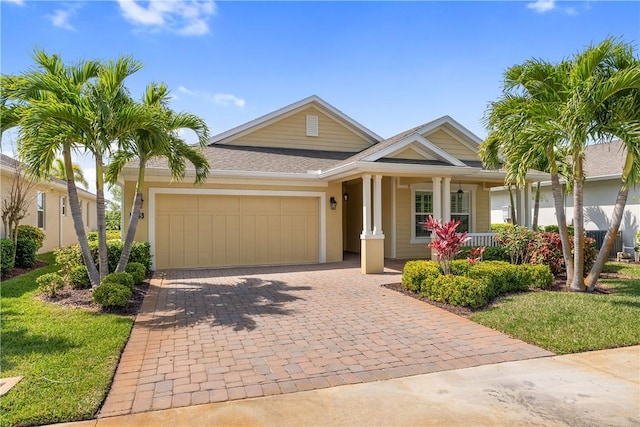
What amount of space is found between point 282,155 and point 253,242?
155 inches

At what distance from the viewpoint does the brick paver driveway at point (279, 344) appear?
4.04 meters

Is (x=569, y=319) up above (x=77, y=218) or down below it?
below

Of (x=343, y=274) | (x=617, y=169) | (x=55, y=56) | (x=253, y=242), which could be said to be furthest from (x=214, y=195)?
(x=617, y=169)

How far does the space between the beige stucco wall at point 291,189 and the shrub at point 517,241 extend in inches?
207

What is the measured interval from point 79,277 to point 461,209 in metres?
13.0

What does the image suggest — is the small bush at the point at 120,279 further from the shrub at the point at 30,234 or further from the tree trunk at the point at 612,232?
the tree trunk at the point at 612,232

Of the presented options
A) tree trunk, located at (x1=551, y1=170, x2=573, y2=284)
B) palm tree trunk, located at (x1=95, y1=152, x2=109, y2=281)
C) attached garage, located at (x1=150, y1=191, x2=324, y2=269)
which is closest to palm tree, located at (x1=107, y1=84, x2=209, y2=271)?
palm tree trunk, located at (x1=95, y1=152, x2=109, y2=281)

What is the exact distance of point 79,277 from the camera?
8.32 m

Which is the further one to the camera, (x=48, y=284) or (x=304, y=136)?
(x=304, y=136)

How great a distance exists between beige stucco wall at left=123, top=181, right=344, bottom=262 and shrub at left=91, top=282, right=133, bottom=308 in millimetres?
4730

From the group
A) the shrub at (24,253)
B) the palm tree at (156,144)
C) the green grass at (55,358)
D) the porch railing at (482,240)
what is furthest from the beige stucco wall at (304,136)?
the green grass at (55,358)

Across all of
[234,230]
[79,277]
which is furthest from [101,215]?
[234,230]

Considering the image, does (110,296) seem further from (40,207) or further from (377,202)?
(40,207)

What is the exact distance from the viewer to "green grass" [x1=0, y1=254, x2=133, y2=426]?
3.46 m
